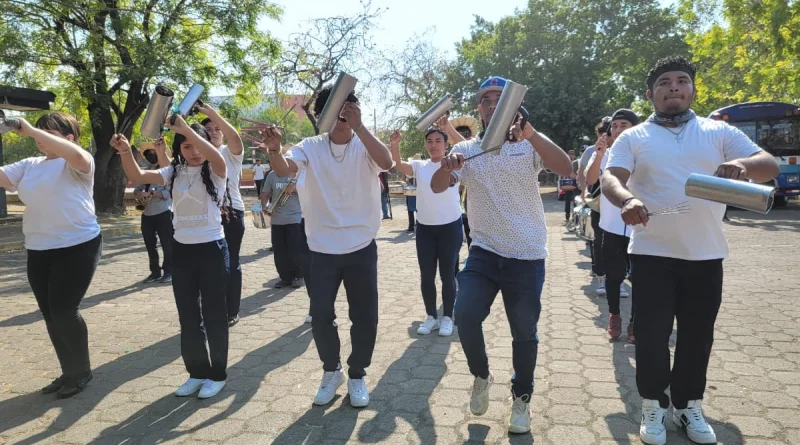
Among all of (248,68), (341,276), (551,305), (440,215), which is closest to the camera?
(341,276)

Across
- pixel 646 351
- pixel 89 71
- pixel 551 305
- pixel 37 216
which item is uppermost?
pixel 89 71

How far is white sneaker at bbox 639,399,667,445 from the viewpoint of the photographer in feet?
9.88

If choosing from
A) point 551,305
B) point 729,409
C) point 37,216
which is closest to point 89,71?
point 37,216

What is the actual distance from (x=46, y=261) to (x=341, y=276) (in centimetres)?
201

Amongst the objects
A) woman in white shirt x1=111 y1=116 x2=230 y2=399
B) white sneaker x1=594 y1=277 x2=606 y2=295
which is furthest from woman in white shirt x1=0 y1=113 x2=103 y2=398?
white sneaker x1=594 y1=277 x2=606 y2=295

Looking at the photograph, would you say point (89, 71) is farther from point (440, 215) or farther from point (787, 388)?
point (787, 388)

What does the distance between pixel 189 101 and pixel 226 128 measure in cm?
39

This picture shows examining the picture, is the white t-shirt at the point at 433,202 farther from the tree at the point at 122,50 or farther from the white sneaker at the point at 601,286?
the tree at the point at 122,50

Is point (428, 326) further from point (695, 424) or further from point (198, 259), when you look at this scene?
point (695, 424)

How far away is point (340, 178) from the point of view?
356 centimetres

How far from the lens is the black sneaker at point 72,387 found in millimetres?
3898

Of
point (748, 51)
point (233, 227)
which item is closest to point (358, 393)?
point (233, 227)

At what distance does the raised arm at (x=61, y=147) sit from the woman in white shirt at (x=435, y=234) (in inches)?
Result: 95.0

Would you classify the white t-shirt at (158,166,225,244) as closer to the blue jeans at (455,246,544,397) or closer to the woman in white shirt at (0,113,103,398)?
the woman in white shirt at (0,113,103,398)
